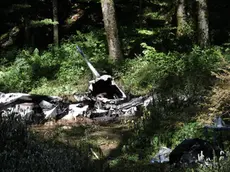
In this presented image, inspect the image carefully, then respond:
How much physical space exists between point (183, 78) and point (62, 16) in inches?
594

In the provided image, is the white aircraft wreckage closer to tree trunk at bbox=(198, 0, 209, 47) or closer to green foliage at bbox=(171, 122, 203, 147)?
green foliage at bbox=(171, 122, 203, 147)

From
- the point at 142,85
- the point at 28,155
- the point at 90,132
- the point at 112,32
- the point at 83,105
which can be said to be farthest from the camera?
the point at 112,32

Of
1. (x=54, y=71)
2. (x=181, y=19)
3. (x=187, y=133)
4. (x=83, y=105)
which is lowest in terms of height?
(x=187, y=133)

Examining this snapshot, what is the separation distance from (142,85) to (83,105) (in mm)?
2529

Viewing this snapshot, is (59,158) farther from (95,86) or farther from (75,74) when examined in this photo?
(75,74)

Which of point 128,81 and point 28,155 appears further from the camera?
point 128,81

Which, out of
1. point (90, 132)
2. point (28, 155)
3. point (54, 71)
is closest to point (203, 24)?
point (54, 71)

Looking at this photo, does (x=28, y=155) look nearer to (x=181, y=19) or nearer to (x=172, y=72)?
(x=172, y=72)

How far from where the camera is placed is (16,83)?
48.5 feet

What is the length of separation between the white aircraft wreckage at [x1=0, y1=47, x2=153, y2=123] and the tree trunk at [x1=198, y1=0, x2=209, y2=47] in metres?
5.34

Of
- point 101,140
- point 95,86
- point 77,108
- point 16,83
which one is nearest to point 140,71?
point 95,86

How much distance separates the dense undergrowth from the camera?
5.89m

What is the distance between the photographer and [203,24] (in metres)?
15.5

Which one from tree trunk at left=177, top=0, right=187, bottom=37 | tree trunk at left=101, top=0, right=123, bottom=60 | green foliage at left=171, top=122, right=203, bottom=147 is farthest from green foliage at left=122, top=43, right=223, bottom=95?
tree trunk at left=177, top=0, right=187, bottom=37
